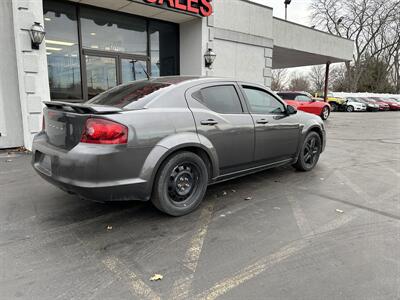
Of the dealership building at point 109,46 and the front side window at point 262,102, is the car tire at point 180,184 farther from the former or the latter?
the dealership building at point 109,46

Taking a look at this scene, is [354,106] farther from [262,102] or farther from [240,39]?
[262,102]

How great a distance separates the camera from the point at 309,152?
218 inches

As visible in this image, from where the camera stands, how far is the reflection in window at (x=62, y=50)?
8.12 metres

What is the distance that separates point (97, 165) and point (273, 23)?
39.3 ft

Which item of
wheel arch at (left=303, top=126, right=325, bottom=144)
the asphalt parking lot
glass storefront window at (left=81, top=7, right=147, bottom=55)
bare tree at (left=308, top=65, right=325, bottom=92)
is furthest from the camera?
bare tree at (left=308, top=65, right=325, bottom=92)

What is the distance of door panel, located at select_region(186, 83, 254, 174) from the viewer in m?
3.65

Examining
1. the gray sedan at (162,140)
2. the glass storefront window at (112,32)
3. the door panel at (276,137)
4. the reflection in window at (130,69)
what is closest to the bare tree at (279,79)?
the glass storefront window at (112,32)

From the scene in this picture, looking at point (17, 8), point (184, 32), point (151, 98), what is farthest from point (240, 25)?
point (151, 98)

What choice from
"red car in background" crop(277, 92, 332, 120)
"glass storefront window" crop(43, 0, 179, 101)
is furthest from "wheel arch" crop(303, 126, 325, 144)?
"red car in background" crop(277, 92, 332, 120)

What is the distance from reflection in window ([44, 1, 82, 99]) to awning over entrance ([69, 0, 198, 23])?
0.59 m

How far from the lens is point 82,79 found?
868 cm

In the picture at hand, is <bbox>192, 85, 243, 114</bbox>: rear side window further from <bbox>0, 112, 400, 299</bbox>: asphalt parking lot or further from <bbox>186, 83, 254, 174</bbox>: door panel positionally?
<bbox>0, 112, 400, 299</bbox>: asphalt parking lot

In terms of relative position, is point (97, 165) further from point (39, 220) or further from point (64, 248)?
point (39, 220)

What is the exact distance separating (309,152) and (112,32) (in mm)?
6953
